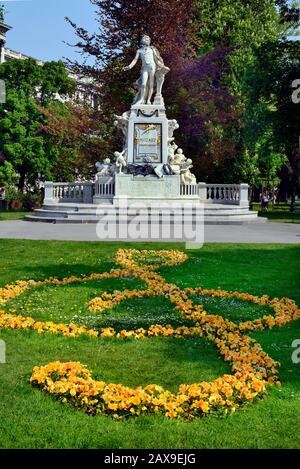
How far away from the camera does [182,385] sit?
17.1ft

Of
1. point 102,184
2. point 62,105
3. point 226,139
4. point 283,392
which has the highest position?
point 62,105

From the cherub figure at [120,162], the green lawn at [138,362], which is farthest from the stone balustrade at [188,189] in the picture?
the green lawn at [138,362]

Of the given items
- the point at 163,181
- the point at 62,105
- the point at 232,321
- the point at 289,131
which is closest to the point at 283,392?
the point at 232,321

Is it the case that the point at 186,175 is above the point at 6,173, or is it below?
below

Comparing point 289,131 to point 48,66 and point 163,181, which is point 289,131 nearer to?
point 163,181

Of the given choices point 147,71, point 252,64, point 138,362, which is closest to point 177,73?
point 252,64

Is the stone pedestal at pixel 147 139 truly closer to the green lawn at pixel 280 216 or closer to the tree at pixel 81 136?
the green lawn at pixel 280 216

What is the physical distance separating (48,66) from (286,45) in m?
26.3

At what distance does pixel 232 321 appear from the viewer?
8188 mm

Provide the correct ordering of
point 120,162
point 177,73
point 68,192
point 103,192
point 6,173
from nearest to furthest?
point 120,162
point 103,192
point 68,192
point 177,73
point 6,173

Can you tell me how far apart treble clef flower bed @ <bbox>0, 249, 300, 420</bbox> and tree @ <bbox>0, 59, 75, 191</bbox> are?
147ft

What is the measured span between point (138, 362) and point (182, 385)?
1.11 meters

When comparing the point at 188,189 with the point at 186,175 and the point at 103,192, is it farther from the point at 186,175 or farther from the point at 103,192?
the point at 103,192

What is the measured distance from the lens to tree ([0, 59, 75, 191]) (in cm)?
5438
